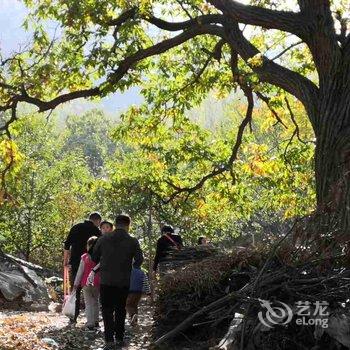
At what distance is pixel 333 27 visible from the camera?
8.91 meters

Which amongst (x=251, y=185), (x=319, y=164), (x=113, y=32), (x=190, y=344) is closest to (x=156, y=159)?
(x=251, y=185)

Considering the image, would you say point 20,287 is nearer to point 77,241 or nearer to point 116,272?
point 77,241

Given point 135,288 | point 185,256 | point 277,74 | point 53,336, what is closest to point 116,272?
point 185,256

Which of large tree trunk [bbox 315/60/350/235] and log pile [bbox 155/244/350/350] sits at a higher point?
large tree trunk [bbox 315/60/350/235]

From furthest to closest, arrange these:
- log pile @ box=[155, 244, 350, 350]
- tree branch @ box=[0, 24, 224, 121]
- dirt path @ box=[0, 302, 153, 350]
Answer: tree branch @ box=[0, 24, 224, 121] → dirt path @ box=[0, 302, 153, 350] → log pile @ box=[155, 244, 350, 350]

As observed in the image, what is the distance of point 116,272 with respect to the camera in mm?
7820

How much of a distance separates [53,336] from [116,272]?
1568mm

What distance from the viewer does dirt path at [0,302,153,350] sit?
7.40 meters

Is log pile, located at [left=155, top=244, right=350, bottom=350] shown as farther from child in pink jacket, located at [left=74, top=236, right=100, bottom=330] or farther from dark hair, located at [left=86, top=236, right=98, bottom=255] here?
dark hair, located at [left=86, top=236, right=98, bottom=255]

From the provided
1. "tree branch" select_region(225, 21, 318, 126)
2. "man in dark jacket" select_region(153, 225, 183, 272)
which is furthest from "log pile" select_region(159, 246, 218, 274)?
"tree branch" select_region(225, 21, 318, 126)

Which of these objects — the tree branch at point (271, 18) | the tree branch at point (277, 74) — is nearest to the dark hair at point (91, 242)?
the tree branch at point (277, 74)

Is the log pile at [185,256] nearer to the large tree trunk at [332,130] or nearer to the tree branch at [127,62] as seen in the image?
the large tree trunk at [332,130]

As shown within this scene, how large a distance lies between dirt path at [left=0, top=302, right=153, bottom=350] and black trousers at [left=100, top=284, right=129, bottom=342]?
224mm

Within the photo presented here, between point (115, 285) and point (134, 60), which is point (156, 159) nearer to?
point (134, 60)
